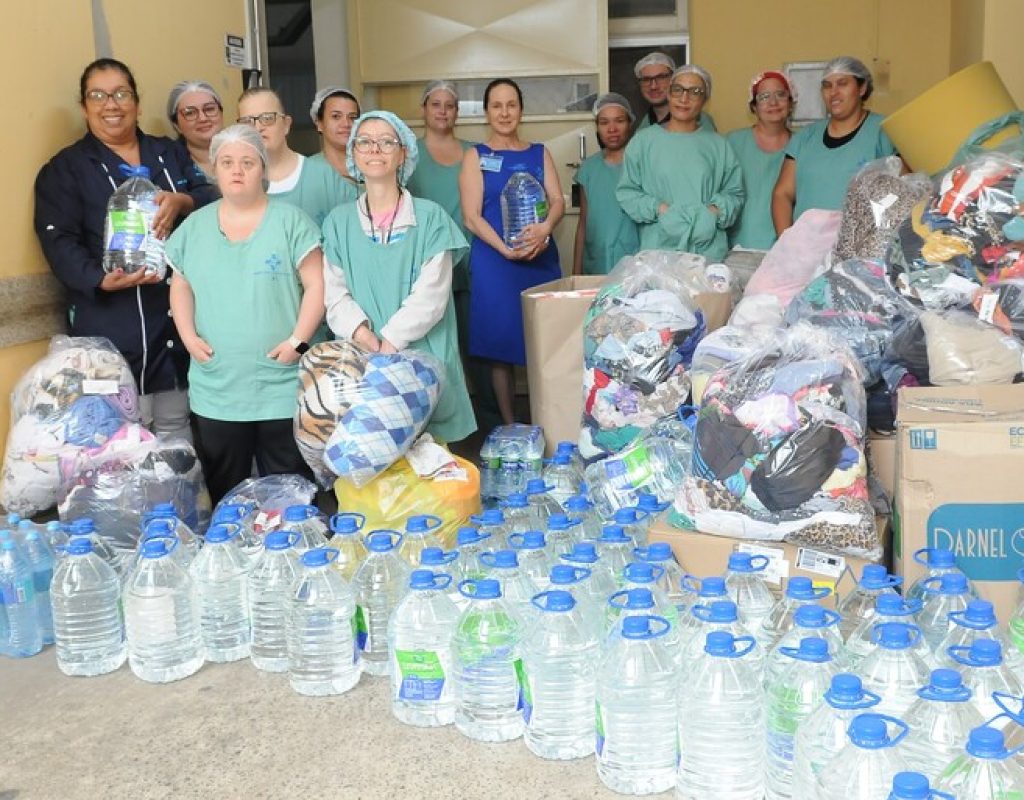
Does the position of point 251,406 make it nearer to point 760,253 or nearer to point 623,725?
point 623,725

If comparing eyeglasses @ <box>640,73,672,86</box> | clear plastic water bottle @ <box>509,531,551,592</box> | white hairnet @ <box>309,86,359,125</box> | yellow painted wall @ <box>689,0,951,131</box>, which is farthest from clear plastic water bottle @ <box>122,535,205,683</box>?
yellow painted wall @ <box>689,0,951,131</box>

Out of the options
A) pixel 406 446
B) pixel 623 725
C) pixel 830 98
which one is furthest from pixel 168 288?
pixel 830 98

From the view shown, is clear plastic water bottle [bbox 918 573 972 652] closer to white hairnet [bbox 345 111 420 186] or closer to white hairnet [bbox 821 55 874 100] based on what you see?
white hairnet [bbox 345 111 420 186]

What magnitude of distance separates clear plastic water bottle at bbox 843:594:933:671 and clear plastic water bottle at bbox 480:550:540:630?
606 mm

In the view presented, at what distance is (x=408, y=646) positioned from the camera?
2264 millimetres

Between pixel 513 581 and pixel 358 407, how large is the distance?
2.82ft

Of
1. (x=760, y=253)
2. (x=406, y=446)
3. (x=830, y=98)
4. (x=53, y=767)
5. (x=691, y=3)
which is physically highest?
(x=691, y=3)

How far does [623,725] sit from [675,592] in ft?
1.49

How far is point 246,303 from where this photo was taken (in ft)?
10.6

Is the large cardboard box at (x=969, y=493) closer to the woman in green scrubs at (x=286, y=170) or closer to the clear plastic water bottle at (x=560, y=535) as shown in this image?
the clear plastic water bottle at (x=560, y=535)

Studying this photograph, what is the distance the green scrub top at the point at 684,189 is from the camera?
14.1ft

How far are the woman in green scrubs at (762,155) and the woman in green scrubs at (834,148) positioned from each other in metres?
0.10

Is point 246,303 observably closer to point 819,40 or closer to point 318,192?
point 318,192

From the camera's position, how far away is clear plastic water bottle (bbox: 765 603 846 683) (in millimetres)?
1907
